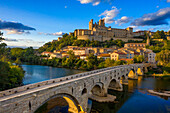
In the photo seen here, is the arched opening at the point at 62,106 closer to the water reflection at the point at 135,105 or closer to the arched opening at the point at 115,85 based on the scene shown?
the water reflection at the point at 135,105

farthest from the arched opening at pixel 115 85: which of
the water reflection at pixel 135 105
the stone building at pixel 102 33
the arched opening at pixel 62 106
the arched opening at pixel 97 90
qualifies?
the stone building at pixel 102 33

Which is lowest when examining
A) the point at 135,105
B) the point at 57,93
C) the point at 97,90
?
the point at 135,105

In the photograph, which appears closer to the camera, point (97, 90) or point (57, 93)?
point (57, 93)

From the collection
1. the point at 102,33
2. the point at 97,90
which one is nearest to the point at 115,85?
the point at 97,90

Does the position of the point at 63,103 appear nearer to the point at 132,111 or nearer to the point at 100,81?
the point at 100,81

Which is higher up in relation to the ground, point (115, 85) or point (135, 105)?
point (115, 85)

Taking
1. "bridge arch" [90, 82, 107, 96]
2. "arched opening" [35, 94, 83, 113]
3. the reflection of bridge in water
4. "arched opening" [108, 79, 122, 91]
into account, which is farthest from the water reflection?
"arched opening" [35, 94, 83, 113]

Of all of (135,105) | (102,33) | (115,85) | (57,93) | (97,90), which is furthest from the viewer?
(102,33)

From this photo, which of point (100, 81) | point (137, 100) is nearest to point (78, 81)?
point (100, 81)

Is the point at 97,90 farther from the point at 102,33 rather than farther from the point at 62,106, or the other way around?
the point at 102,33

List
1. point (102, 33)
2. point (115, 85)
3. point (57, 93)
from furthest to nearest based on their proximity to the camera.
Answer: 1. point (102, 33)
2. point (115, 85)
3. point (57, 93)

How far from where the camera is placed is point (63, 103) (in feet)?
64.8

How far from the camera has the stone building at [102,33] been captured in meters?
104

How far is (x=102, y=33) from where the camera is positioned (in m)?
109
